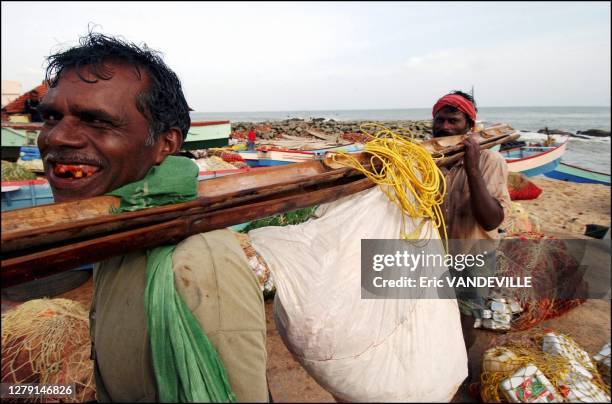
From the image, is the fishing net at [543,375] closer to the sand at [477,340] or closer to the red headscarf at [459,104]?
the sand at [477,340]

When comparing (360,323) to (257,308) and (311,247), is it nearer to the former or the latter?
(311,247)

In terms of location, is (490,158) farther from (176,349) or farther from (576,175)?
(576,175)

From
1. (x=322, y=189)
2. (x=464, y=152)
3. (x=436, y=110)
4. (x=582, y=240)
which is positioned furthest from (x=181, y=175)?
(x=582, y=240)

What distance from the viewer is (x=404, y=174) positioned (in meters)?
1.58

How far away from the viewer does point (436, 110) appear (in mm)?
2791

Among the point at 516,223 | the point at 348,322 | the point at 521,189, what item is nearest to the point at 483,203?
the point at 348,322

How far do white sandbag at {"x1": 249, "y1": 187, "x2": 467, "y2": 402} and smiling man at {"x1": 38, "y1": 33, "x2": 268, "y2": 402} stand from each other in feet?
1.28

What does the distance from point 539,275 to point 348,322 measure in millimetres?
3624

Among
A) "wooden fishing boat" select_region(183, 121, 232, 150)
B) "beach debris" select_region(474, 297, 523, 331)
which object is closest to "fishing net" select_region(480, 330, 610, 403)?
"beach debris" select_region(474, 297, 523, 331)

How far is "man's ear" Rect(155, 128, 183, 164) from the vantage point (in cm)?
125

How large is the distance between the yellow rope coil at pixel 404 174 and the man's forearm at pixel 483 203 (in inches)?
29.5

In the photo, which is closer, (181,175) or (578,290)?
(181,175)

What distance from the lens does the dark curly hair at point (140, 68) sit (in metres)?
1.15

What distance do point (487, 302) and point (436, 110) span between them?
7.35 ft
